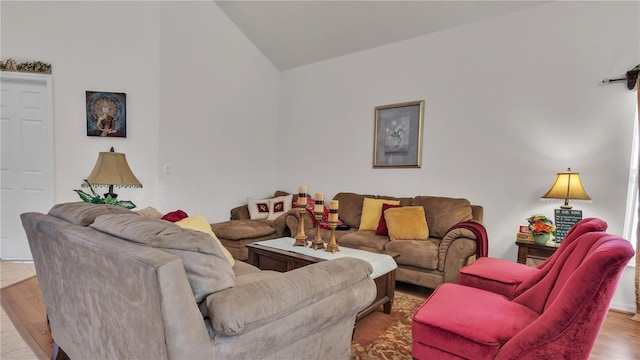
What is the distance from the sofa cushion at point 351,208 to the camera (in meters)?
3.98

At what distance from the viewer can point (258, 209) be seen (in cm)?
454

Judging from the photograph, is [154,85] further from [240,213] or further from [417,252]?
[417,252]

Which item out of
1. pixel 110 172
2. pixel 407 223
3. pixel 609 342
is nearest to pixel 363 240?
pixel 407 223

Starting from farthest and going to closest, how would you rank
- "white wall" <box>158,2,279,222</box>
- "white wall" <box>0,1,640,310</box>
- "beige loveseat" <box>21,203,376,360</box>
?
Result: "white wall" <box>158,2,279,222</box> → "white wall" <box>0,1,640,310</box> → "beige loveseat" <box>21,203,376,360</box>

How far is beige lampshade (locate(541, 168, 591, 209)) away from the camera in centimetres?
270

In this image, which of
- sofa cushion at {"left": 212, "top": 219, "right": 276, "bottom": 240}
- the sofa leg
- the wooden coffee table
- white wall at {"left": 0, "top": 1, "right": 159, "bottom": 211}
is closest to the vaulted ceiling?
white wall at {"left": 0, "top": 1, "right": 159, "bottom": 211}

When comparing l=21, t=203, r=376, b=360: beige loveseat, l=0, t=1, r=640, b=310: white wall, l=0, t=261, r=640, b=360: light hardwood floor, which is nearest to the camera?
l=21, t=203, r=376, b=360: beige loveseat

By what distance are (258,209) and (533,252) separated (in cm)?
325

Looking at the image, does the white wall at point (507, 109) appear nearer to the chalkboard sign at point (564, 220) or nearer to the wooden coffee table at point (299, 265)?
the chalkboard sign at point (564, 220)

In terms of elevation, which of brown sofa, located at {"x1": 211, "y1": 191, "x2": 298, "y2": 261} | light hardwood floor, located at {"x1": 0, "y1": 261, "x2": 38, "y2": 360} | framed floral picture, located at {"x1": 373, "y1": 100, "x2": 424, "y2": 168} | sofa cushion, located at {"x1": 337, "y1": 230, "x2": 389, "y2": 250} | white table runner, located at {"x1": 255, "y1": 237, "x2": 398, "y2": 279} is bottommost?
light hardwood floor, located at {"x1": 0, "y1": 261, "x2": 38, "y2": 360}

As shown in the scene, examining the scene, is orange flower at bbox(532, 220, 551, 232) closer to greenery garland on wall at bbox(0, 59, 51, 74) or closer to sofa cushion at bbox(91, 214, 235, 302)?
sofa cushion at bbox(91, 214, 235, 302)

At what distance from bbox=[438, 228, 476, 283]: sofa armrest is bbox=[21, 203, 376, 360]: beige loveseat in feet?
5.15

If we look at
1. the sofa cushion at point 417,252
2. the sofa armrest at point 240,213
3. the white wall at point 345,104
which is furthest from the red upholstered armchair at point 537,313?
the sofa armrest at point 240,213

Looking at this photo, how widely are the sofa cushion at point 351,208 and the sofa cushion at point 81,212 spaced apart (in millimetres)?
2821
